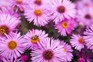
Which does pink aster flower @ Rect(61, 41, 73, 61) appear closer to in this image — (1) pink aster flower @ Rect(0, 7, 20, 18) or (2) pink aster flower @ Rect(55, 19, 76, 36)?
(2) pink aster flower @ Rect(55, 19, 76, 36)

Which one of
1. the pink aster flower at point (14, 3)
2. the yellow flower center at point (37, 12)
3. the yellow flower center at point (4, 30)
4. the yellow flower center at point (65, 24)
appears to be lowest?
the yellow flower center at point (65, 24)

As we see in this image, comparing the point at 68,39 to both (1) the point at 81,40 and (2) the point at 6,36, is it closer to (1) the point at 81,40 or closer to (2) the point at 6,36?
(1) the point at 81,40

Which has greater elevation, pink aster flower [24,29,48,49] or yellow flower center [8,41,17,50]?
pink aster flower [24,29,48,49]

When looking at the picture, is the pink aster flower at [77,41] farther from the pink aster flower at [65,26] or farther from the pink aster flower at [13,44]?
the pink aster flower at [13,44]

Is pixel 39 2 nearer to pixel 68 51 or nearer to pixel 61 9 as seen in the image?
pixel 61 9

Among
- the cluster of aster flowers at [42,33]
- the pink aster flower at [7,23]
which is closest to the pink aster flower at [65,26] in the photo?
the cluster of aster flowers at [42,33]

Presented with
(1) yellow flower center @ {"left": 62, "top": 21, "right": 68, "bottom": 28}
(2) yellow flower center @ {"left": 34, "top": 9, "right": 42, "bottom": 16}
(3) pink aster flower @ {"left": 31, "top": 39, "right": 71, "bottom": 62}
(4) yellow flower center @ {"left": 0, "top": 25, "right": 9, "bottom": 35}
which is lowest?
(3) pink aster flower @ {"left": 31, "top": 39, "right": 71, "bottom": 62}

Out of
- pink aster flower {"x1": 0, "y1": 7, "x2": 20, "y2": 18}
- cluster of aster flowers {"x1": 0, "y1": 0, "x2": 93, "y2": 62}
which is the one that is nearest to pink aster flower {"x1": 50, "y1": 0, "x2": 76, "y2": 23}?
cluster of aster flowers {"x1": 0, "y1": 0, "x2": 93, "y2": 62}

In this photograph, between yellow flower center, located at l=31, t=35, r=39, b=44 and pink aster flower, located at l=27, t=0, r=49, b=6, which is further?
pink aster flower, located at l=27, t=0, r=49, b=6
